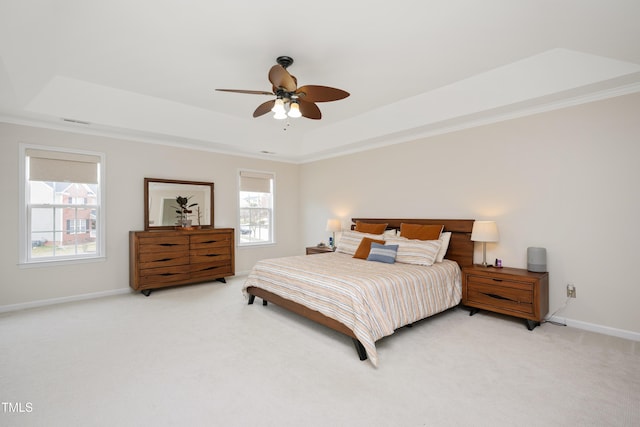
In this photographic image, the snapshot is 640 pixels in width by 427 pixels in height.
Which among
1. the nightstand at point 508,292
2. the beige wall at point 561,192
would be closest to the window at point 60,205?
the beige wall at point 561,192

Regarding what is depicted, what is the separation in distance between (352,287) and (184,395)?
4.88 feet

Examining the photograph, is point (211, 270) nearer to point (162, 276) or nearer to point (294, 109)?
point (162, 276)

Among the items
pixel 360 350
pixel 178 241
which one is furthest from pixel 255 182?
pixel 360 350

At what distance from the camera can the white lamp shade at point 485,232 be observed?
358 cm

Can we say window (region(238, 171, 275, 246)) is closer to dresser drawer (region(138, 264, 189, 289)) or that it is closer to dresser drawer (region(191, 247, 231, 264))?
dresser drawer (region(191, 247, 231, 264))

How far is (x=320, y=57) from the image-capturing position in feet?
9.96

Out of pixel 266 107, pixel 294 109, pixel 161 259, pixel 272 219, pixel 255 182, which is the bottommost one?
pixel 161 259

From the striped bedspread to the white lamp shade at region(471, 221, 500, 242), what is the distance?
49 centimetres

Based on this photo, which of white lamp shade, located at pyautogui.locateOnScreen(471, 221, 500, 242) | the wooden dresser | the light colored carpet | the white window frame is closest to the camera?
the light colored carpet

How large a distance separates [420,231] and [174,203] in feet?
13.0

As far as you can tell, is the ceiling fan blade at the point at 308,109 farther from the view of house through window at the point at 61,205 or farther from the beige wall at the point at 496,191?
the view of house through window at the point at 61,205

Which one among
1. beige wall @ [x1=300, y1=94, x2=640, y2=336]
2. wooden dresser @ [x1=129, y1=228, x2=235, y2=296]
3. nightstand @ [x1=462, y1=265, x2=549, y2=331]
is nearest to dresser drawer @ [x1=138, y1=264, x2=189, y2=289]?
wooden dresser @ [x1=129, y1=228, x2=235, y2=296]

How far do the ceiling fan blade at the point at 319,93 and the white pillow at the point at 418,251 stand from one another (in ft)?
6.77

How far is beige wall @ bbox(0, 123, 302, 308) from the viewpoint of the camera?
3.84 m
